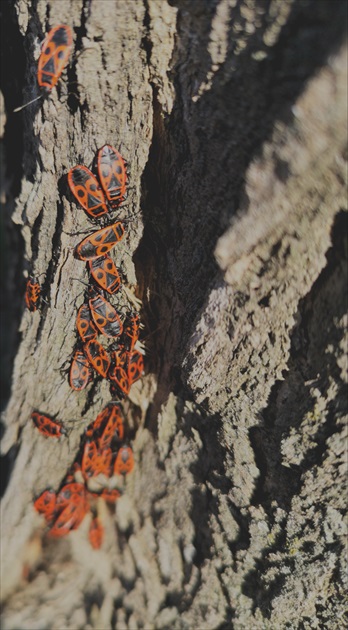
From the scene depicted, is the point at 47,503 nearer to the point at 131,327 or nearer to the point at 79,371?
the point at 79,371

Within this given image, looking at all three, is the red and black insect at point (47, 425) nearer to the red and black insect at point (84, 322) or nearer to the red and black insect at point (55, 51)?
the red and black insect at point (84, 322)

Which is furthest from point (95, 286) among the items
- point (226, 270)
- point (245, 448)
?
point (245, 448)

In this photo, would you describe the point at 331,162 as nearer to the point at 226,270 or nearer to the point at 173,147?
the point at 226,270

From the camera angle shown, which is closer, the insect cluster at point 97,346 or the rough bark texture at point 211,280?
the rough bark texture at point 211,280

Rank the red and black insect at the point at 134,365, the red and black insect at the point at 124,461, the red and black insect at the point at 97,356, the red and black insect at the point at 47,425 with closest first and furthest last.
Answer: the red and black insect at the point at 97,356, the red and black insect at the point at 134,365, the red and black insect at the point at 47,425, the red and black insect at the point at 124,461

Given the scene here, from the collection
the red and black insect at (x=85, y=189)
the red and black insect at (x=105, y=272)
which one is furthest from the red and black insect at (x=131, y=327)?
the red and black insect at (x=85, y=189)

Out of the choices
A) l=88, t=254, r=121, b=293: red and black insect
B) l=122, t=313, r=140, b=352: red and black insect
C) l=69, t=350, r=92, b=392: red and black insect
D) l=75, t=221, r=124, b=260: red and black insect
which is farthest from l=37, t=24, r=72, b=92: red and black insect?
l=69, t=350, r=92, b=392: red and black insect

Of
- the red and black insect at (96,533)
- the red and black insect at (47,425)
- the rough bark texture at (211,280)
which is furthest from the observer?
the red and black insect at (96,533)
